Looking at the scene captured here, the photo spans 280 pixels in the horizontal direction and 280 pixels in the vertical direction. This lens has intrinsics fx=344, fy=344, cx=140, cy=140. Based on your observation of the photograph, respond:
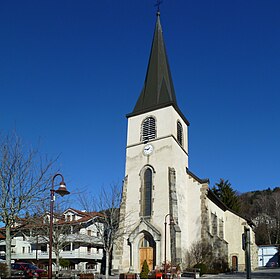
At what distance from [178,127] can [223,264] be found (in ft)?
46.9

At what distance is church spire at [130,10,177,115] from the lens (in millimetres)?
36062

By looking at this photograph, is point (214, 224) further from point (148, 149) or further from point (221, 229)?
point (148, 149)

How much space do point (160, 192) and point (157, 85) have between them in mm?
Result: 12289

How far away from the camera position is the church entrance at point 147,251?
2959 centimetres

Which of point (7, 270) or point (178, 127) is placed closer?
point (7, 270)

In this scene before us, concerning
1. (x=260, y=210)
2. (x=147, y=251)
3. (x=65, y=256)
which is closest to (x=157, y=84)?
(x=147, y=251)

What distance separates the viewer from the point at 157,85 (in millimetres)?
37656

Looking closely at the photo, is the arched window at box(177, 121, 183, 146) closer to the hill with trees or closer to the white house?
the white house

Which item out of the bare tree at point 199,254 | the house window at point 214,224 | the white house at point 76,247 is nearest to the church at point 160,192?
the house window at point 214,224

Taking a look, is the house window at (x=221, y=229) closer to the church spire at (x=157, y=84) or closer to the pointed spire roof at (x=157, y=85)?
the pointed spire roof at (x=157, y=85)

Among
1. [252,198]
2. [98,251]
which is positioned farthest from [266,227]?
[98,251]

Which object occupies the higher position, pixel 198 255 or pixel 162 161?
pixel 162 161

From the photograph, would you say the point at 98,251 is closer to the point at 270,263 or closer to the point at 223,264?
the point at 223,264

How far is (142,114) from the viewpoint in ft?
119
